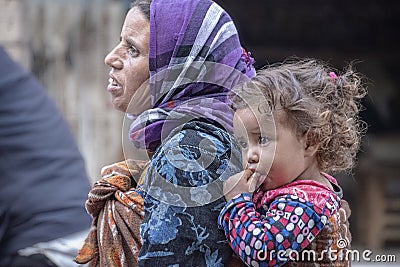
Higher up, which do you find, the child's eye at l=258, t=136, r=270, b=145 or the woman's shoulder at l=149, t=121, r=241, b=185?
the child's eye at l=258, t=136, r=270, b=145

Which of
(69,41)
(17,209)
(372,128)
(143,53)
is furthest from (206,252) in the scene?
(372,128)

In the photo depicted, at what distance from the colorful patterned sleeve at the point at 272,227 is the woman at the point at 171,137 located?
0.08 m

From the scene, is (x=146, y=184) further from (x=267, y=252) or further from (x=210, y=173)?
(x=267, y=252)

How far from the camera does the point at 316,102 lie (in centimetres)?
182

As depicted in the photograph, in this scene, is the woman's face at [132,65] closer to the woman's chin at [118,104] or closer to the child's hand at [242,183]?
the woman's chin at [118,104]

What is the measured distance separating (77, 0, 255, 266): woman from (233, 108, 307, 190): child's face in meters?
0.08

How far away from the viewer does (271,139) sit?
179 centimetres

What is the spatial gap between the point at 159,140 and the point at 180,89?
13 centimetres

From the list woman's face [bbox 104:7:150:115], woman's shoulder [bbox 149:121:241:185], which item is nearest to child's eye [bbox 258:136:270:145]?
woman's shoulder [bbox 149:121:241:185]

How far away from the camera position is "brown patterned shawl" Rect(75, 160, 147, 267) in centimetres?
187

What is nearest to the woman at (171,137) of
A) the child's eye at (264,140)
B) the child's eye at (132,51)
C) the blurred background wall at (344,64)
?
the child's eye at (132,51)

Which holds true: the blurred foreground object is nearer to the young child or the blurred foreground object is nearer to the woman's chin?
the woman's chin

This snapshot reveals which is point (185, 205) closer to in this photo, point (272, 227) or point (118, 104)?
point (272, 227)

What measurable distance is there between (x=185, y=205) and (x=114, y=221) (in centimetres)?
21
